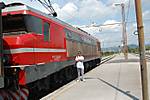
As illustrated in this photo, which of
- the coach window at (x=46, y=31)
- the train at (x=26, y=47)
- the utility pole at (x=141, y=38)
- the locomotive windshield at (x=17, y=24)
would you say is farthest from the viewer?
the coach window at (x=46, y=31)

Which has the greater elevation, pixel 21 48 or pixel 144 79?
pixel 21 48

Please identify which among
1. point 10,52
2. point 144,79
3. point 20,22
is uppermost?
point 20,22

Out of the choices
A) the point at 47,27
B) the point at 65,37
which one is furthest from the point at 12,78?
the point at 65,37

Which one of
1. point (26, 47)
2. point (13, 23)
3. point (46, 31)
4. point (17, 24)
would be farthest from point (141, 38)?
point (46, 31)

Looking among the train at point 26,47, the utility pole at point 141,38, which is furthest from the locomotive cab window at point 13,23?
the utility pole at point 141,38

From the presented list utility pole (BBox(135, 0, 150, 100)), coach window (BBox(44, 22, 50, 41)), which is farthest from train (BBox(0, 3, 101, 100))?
utility pole (BBox(135, 0, 150, 100))

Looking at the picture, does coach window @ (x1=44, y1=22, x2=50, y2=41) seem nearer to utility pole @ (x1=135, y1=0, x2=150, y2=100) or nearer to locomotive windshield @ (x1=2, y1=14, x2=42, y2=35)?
locomotive windshield @ (x1=2, y1=14, x2=42, y2=35)

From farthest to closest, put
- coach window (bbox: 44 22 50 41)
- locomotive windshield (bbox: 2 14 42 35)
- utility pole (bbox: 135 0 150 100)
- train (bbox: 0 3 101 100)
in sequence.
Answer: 1. coach window (bbox: 44 22 50 41)
2. locomotive windshield (bbox: 2 14 42 35)
3. train (bbox: 0 3 101 100)
4. utility pole (bbox: 135 0 150 100)

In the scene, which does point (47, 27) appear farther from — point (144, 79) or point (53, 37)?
point (144, 79)

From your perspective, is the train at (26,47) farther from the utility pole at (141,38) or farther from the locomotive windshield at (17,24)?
the utility pole at (141,38)

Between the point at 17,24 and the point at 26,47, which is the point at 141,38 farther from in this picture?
the point at 17,24

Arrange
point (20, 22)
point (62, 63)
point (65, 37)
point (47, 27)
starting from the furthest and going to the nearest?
point (65, 37), point (62, 63), point (47, 27), point (20, 22)

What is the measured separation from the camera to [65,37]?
17172mm

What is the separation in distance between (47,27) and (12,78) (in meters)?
3.75
